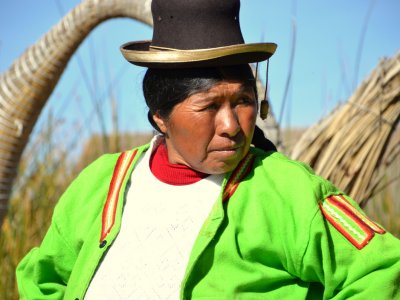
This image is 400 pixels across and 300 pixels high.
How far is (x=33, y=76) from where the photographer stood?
3.47 meters

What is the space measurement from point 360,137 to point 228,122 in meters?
1.44

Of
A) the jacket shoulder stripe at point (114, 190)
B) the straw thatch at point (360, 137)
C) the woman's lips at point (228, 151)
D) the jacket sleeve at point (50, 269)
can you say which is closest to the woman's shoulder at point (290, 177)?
the woman's lips at point (228, 151)

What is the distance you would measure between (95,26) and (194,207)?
5.14 feet

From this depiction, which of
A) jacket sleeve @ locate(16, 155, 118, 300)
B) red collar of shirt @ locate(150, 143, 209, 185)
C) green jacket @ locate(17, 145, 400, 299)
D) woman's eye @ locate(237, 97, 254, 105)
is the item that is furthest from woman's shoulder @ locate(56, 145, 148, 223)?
woman's eye @ locate(237, 97, 254, 105)

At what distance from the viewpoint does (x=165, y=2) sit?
2.21 m

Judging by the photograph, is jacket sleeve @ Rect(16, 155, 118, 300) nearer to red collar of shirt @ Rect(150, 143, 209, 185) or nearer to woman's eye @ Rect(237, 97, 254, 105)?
red collar of shirt @ Rect(150, 143, 209, 185)

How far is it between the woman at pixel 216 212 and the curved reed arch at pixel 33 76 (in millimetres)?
1173

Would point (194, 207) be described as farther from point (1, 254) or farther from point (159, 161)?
point (1, 254)

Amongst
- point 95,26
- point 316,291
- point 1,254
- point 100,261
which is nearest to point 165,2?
point 100,261

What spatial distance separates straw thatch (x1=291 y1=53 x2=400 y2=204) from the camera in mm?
3285

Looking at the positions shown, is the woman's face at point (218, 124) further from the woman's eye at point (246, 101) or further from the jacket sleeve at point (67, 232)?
the jacket sleeve at point (67, 232)

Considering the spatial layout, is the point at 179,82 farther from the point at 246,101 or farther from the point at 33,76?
the point at 33,76

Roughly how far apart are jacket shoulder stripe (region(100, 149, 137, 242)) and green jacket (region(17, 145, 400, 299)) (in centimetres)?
6

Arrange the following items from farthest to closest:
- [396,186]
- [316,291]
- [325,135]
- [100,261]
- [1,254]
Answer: [396,186]
[1,254]
[325,135]
[100,261]
[316,291]
